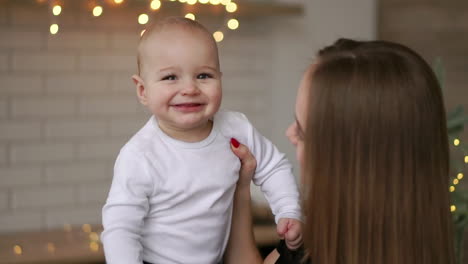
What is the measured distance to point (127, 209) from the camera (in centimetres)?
152

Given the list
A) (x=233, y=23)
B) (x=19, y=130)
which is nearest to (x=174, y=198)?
(x=19, y=130)

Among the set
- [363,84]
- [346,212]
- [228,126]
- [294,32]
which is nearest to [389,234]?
[346,212]

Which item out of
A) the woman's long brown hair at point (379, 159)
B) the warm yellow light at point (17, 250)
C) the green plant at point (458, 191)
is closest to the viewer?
the woman's long brown hair at point (379, 159)

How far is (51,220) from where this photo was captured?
3.60 metres

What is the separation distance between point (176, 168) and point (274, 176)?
28 centimetres

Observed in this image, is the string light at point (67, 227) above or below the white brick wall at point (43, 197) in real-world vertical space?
below

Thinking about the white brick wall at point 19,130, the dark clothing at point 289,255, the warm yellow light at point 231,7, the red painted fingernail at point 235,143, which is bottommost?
the dark clothing at point 289,255

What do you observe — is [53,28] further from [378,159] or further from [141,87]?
[378,159]

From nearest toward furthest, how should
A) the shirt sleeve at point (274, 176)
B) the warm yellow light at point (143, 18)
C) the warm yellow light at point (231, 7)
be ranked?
the shirt sleeve at point (274, 176) → the warm yellow light at point (143, 18) → the warm yellow light at point (231, 7)

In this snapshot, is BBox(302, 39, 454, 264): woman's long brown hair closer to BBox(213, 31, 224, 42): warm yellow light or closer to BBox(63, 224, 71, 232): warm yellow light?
BBox(63, 224, 71, 232): warm yellow light

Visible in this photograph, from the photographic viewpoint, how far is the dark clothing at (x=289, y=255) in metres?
1.63

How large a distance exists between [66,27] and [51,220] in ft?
3.04

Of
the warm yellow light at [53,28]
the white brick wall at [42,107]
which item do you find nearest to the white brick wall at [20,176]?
the white brick wall at [42,107]

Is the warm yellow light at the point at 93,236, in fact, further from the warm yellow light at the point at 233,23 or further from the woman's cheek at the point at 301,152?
the woman's cheek at the point at 301,152
